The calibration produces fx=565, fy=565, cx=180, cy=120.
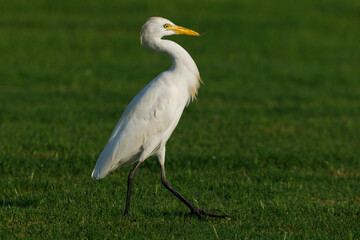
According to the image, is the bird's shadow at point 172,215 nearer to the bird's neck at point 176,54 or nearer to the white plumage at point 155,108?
the white plumage at point 155,108

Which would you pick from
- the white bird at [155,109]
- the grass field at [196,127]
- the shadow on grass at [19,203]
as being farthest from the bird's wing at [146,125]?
the shadow on grass at [19,203]

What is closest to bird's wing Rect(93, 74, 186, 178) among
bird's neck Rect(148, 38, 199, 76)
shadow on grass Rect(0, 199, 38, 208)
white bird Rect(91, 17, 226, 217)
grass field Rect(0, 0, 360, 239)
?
white bird Rect(91, 17, 226, 217)

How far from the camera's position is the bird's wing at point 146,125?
6.29 m

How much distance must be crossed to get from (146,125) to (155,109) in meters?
0.21

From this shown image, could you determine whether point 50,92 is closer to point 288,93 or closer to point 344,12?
point 288,93

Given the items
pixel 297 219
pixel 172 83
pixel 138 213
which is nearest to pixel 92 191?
pixel 138 213

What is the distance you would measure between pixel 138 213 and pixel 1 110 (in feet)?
22.1

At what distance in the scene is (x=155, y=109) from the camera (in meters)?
6.30

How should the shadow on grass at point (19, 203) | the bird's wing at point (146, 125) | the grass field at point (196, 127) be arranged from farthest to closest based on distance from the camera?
the shadow on grass at point (19, 203), the bird's wing at point (146, 125), the grass field at point (196, 127)

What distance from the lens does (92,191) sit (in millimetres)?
7090

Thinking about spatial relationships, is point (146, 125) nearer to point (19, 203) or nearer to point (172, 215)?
point (172, 215)

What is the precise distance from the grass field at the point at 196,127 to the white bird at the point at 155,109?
60 cm

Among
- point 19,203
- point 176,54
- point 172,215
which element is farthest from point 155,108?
point 19,203

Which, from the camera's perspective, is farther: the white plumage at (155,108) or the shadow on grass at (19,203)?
the shadow on grass at (19,203)
